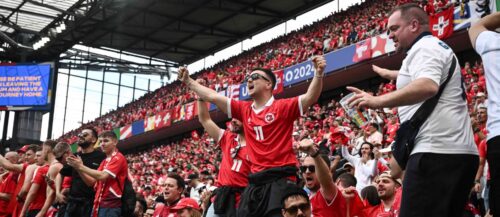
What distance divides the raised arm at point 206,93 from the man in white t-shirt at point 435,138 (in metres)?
1.82

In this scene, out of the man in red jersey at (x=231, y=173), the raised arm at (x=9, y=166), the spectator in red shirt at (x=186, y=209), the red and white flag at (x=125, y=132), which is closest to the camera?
the man in red jersey at (x=231, y=173)

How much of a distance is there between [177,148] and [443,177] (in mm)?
23762

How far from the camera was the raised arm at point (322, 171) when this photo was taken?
13.4 feet

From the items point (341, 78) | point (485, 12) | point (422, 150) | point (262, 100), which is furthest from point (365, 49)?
point (422, 150)

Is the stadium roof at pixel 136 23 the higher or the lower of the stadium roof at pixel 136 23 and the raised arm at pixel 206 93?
the higher

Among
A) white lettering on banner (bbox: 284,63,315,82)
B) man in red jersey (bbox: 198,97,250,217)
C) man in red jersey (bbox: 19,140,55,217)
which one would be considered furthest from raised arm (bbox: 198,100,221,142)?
white lettering on banner (bbox: 284,63,315,82)

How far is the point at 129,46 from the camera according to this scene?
35.5 metres

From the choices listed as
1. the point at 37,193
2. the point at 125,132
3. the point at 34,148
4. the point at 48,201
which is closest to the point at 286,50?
the point at 125,132

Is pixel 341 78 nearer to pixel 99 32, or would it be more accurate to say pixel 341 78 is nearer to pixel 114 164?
pixel 114 164

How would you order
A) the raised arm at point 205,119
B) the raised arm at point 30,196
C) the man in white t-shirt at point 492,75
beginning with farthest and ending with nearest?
the raised arm at point 30,196
the raised arm at point 205,119
the man in white t-shirt at point 492,75

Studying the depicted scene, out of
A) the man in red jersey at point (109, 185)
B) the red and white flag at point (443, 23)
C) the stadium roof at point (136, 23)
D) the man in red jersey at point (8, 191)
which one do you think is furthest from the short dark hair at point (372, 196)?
the stadium roof at point (136, 23)

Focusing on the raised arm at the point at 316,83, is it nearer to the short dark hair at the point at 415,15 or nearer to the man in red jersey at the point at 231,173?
the man in red jersey at the point at 231,173

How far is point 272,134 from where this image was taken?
14.3 ft

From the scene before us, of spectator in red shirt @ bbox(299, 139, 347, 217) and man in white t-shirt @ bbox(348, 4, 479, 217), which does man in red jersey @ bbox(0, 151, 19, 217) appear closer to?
spectator in red shirt @ bbox(299, 139, 347, 217)
